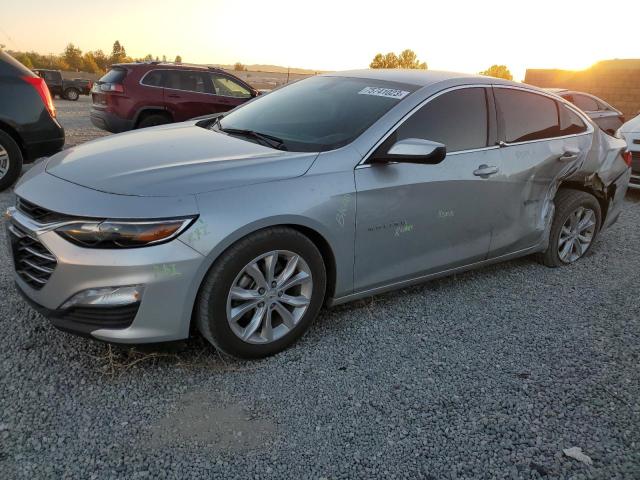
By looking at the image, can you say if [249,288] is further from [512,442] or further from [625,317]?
[625,317]

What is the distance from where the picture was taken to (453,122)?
3682mm

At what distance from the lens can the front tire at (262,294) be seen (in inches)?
108

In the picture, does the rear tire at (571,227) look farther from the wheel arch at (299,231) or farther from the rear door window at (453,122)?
the wheel arch at (299,231)

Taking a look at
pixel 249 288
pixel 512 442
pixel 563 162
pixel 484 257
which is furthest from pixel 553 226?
pixel 249 288

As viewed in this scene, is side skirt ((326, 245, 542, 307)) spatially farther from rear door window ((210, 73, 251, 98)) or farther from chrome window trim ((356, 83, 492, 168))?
rear door window ((210, 73, 251, 98))

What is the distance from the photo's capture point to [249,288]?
9.54 ft

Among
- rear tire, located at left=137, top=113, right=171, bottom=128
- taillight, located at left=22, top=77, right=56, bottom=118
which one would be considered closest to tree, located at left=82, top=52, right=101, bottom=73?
rear tire, located at left=137, top=113, right=171, bottom=128

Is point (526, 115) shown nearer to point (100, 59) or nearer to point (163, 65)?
point (163, 65)

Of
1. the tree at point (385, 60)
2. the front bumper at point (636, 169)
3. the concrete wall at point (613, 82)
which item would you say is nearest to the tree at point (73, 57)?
the tree at point (385, 60)

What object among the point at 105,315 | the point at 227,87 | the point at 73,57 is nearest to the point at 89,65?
the point at 73,57

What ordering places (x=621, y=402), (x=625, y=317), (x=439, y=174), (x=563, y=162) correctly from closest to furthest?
(x=621, y=402)
(x=439, y=174)
(x=625, y=317)
(x=563, y=162)

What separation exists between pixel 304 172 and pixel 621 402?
2.13 meters

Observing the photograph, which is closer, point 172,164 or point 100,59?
point 172,164

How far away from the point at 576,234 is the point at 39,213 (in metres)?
4.35
